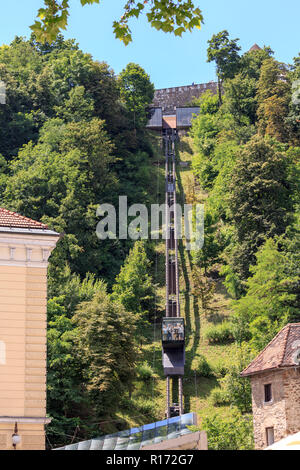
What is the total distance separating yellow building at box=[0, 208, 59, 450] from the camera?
86.3 feet

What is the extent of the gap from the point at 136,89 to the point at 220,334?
153ft

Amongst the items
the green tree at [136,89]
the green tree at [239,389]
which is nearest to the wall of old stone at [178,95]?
the green tree at [136,89]

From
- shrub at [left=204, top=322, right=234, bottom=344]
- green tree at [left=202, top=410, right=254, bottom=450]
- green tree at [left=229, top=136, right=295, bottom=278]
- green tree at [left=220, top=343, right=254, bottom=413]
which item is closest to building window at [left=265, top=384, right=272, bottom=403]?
green tree at [left=202, top=410, right=254, bottom=450]

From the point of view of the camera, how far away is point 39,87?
81688mm

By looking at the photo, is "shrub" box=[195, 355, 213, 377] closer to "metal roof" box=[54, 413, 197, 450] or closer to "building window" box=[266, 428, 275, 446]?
"building window" box=[266, 428, 275, 446]

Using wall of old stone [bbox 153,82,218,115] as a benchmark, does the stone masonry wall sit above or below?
below

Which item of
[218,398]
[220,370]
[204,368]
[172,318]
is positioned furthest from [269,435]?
[172,318]

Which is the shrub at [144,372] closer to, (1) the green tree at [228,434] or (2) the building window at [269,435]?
(1) the green tree at [228,434]

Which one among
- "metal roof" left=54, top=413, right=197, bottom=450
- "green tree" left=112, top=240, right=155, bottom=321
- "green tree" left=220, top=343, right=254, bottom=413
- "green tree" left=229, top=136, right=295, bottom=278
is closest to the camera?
"metal roof" left=54, top=413, right=197, bottom=450

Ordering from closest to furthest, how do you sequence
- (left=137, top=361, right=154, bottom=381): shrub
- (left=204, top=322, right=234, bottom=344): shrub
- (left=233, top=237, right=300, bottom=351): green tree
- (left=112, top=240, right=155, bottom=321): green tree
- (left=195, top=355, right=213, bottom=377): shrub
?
(left=233, top=237, right=300, bottom=351): green tree, (left=137, top=361, right=154, bottom=381): shrub, (left=195, top=355, right=213, bottom=377): shrub, (left=204, top=322, right=234, bottom=344): shrub, (left=112, top=240, right=155, bottom=321): green tree

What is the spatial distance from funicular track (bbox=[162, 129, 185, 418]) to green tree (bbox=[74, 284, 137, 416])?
16.2 feet

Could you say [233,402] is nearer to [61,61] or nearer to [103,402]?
[103,402]

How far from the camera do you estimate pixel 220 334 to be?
179 ft

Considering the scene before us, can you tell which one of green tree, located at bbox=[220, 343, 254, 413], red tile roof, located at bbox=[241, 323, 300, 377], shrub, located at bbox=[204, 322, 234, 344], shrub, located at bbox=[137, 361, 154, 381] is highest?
shrub, located at bbox=[204, 322, 234, 344]
